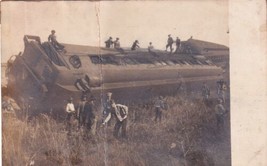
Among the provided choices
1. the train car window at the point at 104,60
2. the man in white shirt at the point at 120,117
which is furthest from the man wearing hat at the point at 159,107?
the train car window at the point at 104,60

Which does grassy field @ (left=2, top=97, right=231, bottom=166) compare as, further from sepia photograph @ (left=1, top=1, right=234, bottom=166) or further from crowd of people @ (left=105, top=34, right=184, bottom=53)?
crowd of people @ (left=105, top=34, right=184, bottom=53)

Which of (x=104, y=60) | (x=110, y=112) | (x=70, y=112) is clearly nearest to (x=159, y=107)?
(x=110, y=112)

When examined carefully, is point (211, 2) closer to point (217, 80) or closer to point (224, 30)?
point (224, 30)

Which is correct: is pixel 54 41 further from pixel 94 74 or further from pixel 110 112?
pixel 110 112

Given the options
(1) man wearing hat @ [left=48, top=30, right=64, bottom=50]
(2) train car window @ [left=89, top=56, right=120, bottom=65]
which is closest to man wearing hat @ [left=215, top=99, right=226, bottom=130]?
(2) train car window @ [left=89, top=56, right=120, bottom=65]

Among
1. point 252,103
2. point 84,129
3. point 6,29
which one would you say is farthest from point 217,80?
point 6,29

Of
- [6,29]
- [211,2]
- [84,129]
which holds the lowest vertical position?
[84,129]

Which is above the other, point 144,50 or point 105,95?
point 144,50
